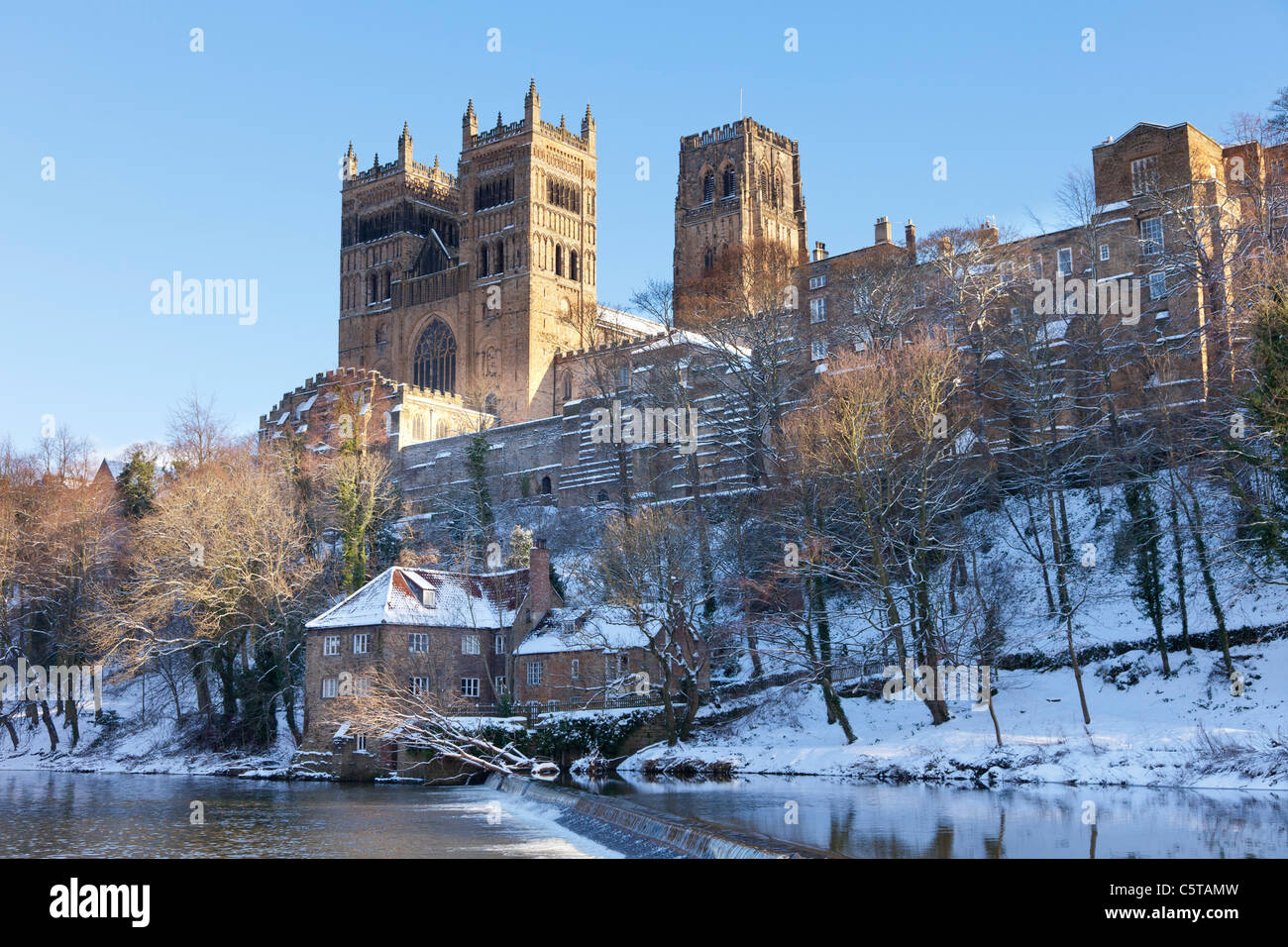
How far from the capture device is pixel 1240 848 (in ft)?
74.8

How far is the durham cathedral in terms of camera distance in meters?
64.1

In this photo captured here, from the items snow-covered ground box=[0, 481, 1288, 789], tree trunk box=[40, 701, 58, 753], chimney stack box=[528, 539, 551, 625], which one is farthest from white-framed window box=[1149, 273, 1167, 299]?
tree trunk box=[40, 701, 58, 753]

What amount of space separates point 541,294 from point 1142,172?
61357 mm

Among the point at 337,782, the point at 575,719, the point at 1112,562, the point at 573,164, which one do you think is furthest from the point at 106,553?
the point at 573,164

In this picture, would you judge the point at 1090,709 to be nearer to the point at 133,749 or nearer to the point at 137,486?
the point at 133,749

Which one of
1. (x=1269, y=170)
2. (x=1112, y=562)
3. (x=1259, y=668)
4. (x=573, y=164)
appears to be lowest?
(x=1259, y=668)

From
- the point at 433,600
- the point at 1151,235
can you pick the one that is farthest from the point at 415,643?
the point at 1151,235

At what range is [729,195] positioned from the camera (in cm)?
10431

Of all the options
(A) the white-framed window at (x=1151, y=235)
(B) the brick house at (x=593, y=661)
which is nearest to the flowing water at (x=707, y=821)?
(B) the brick house at (x=593, y=661)

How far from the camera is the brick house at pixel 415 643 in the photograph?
155ft

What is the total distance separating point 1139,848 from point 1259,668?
16.2m

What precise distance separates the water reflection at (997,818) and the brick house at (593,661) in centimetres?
1013

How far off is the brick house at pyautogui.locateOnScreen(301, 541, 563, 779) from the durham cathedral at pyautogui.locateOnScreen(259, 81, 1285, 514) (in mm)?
13090
